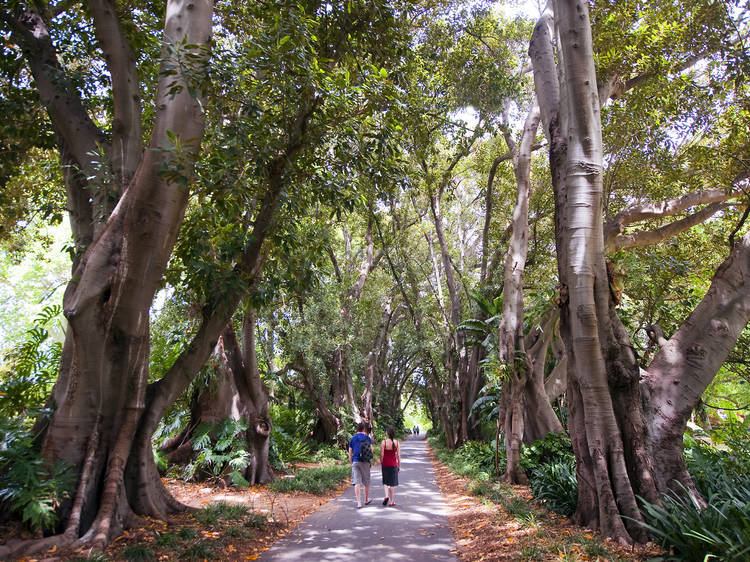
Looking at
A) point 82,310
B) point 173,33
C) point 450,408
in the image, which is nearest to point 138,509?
point 82,310

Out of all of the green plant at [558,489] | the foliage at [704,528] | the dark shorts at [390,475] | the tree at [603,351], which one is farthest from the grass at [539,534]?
the dark shorts at [390,475]

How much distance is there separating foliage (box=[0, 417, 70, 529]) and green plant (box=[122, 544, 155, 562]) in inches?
35.6

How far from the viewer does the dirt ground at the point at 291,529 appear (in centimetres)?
495

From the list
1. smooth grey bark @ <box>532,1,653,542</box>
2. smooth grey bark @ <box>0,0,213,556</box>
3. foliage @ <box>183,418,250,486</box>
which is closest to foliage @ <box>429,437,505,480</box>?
foliage @ <box>183,418,250,486</box>

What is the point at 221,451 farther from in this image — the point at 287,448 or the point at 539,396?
the point at 539,396

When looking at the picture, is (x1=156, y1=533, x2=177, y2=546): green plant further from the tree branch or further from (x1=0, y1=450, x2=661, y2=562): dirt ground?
the tree branch

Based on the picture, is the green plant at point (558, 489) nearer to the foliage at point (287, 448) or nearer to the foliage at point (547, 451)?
the foliage at point (547, 451)

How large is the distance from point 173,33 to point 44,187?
24.3 ft

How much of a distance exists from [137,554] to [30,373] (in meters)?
4.39

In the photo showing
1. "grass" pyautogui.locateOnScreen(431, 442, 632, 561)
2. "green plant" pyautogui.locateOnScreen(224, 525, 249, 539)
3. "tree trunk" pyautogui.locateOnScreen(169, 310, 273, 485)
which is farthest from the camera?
"tree trunk" pyautogui.locateOnScreen(169, 310, 273, 485)

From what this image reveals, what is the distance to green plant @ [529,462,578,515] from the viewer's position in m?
7.03

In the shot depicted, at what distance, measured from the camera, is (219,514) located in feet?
23.4

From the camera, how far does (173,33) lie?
6.19 m

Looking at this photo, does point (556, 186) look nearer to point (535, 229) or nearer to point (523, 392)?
point (523, 392)
